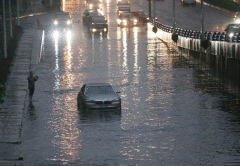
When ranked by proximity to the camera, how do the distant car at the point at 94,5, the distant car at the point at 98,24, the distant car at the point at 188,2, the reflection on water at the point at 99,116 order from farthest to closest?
the distant car at the point at 188,2, the distant car at the point at 94,5, the distant car at the point at 98,24, the reflection on water at the point at 99,116

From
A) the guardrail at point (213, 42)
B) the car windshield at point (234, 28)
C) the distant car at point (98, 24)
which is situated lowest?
the guardrail at point (213, 42)

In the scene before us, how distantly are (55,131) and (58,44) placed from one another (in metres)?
41.2

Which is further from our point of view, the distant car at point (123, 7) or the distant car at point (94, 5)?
the distant car at point (94, 5)

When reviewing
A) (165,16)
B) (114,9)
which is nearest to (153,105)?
(165,16)

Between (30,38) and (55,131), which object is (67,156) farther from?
(30,38)

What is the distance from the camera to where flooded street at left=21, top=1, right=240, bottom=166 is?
21172 mm

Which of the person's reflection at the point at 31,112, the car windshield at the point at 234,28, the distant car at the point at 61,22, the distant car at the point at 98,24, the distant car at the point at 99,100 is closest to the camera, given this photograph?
the person's reflection at the point at 31,112

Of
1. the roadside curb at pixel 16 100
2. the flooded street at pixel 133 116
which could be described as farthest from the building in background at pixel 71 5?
the flooded street at pixel 133 116

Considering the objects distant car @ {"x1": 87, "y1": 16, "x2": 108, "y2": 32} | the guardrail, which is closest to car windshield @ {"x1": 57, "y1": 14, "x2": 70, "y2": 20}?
distant car @ {"x1": 87, "y1": 16, "x2": 108, "y2": 32}

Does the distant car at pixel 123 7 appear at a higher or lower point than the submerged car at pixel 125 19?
higher

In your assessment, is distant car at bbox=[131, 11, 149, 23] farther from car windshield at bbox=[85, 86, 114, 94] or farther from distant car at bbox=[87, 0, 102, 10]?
car windshield at bbox=[85, 86, 114, 94]

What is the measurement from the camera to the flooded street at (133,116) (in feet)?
69.5

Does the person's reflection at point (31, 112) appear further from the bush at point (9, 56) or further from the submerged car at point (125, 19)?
the submerged car at point (125, 19)

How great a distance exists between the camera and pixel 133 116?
2977 centimetres
